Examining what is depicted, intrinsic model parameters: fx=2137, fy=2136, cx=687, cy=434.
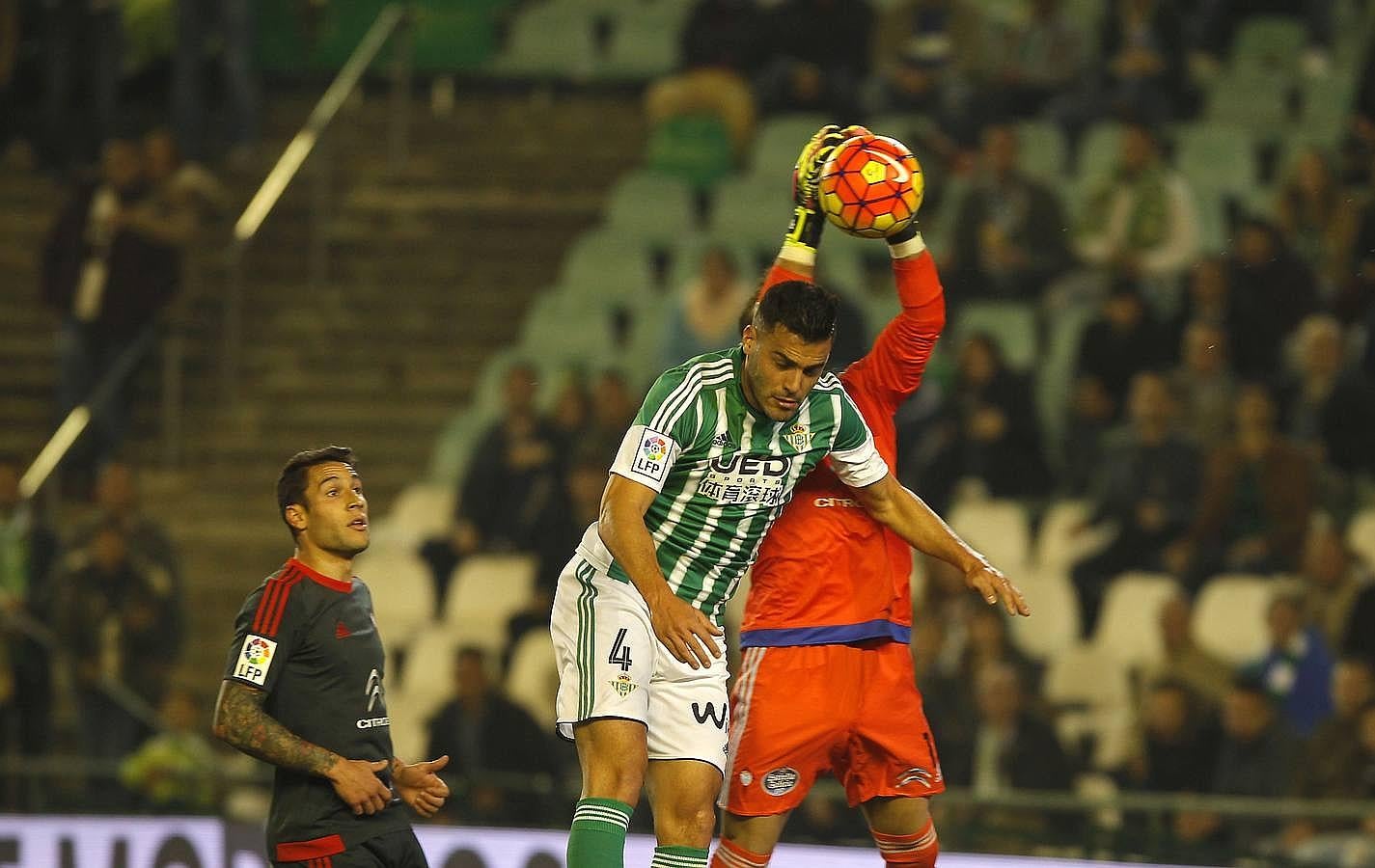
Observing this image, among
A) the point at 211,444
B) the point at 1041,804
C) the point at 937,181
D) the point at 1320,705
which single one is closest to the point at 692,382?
the point at 1041,804

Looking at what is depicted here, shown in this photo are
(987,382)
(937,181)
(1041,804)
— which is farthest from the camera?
(937,181)

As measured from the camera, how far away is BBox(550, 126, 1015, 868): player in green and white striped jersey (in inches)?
204

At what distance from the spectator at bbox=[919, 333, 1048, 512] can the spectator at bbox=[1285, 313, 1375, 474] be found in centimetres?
124

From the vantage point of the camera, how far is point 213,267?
13.0 meters

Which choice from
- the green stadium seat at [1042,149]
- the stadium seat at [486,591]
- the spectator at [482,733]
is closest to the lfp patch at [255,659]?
the spectator at [482,733]

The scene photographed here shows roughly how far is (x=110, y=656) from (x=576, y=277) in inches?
141

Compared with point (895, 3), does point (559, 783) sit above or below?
below

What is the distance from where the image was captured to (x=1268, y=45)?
42.8ft

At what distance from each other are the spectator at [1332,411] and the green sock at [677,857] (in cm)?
557

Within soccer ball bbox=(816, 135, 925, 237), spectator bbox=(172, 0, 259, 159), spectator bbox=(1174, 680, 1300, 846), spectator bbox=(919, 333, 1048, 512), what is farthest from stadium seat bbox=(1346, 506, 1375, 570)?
spectator bbox=(172, 0, 259, 159)

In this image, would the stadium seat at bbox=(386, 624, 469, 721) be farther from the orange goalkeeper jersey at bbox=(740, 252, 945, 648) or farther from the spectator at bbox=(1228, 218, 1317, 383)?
the orange goalkeeper jersey at bbox=(740, 252, 945, 648)


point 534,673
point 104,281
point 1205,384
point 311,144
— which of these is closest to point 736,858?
point 534,673

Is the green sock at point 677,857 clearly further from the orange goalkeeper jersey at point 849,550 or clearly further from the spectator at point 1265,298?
the spectator at point 1265,298

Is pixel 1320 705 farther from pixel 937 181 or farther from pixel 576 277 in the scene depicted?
pixel 576 277
